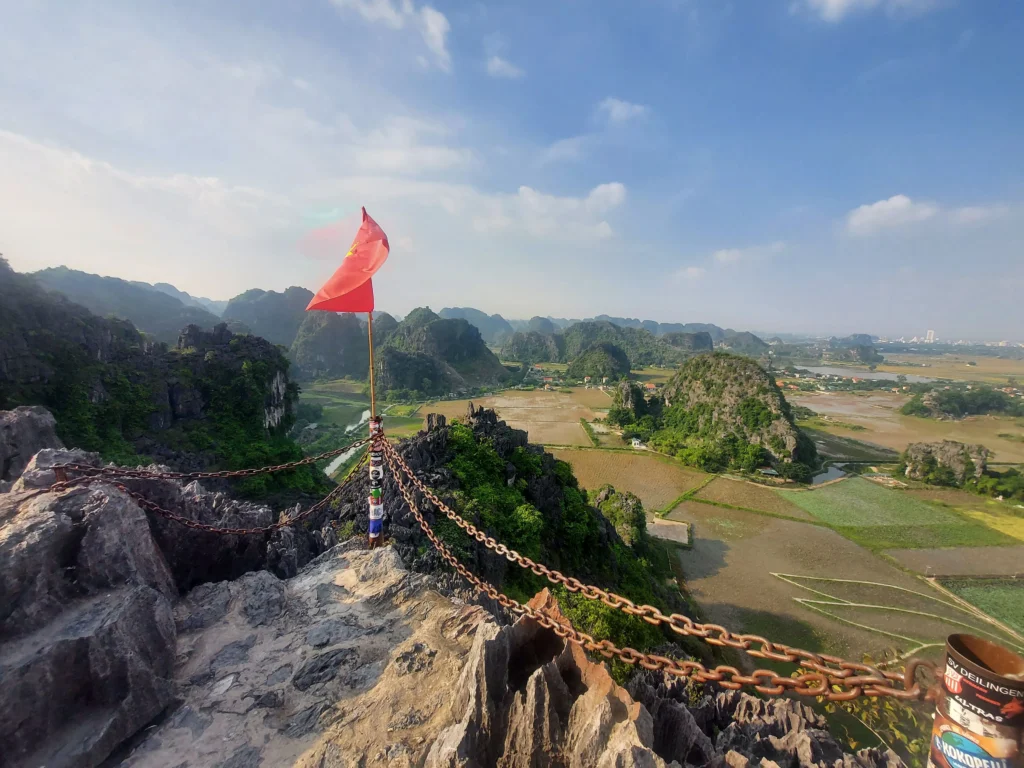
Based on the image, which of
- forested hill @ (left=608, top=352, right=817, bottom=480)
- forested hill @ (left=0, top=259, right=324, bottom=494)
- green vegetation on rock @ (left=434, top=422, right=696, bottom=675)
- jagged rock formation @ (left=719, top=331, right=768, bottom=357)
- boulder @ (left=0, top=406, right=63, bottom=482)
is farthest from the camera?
jagged rock formation @ (left=719, top=331, right=768, bottom=357)

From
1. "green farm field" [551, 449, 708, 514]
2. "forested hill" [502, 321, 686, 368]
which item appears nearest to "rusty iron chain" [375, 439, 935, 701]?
"green farm field" [551, 449, 708, 514]

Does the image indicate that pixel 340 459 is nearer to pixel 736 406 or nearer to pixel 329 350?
pixel 736 406

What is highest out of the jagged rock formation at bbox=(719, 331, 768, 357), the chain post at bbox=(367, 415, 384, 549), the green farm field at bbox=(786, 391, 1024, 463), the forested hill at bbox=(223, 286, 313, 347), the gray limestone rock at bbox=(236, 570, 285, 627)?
the forested hill at bbox=(223, 286, 313, 347)

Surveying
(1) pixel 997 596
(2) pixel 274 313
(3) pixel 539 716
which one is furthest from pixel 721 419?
(2) pixel 274 313

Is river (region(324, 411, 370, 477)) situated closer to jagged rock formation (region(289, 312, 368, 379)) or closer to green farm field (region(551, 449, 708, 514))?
green farm field (region(551, 449, 708, 514))

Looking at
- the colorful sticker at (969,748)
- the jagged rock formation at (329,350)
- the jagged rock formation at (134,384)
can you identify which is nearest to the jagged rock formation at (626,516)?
the colorful sticker at (969,748)

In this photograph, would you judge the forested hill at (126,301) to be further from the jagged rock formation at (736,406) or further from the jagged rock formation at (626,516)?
the jagged rock formation at (626,516)

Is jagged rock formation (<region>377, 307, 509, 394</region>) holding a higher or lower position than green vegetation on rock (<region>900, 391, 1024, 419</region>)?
higher
